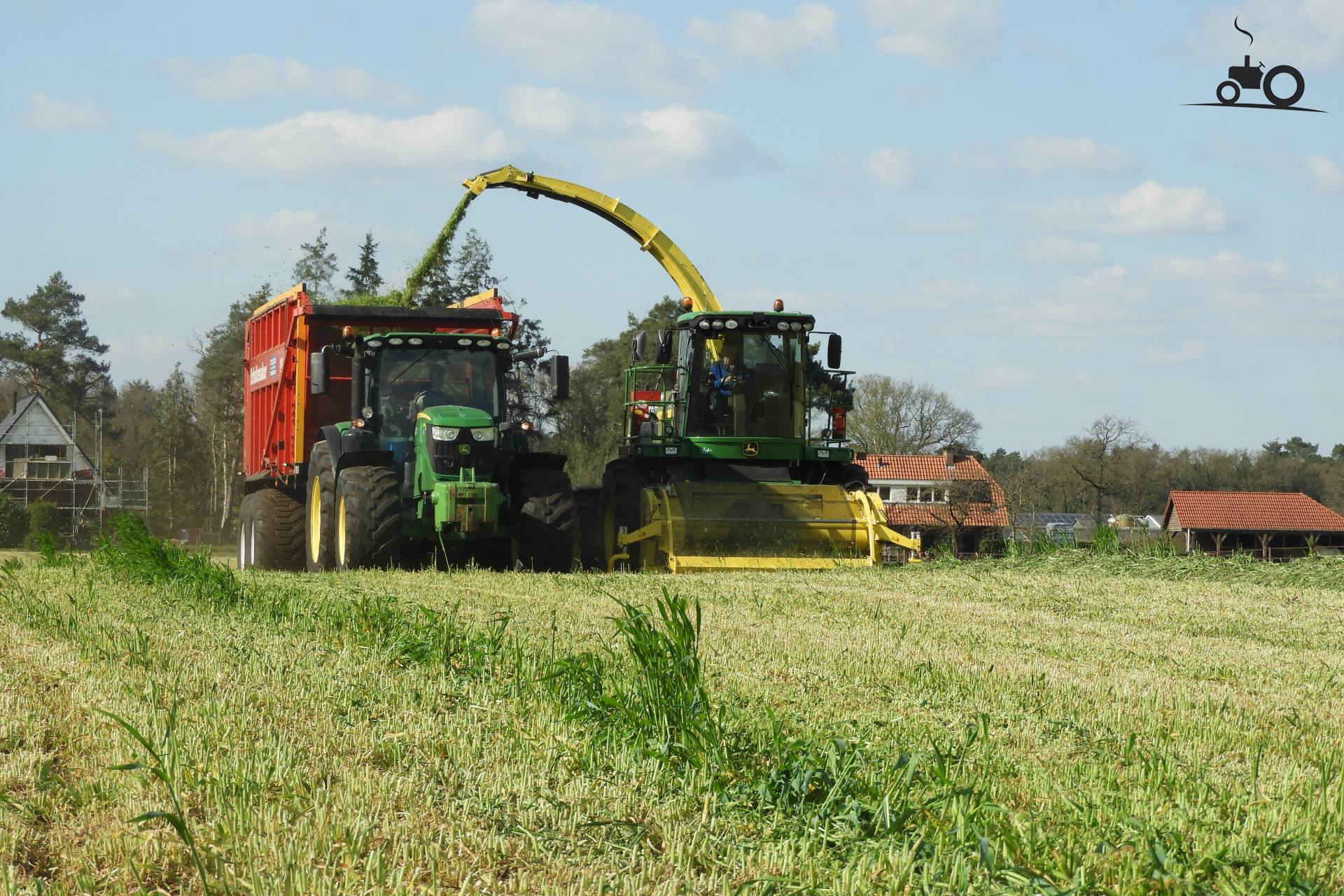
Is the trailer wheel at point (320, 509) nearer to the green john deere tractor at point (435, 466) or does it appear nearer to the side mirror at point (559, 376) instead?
the green john deere tractor at point (435, 466)

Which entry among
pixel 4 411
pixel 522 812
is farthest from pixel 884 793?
pixel 4 411

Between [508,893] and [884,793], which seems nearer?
[508,893]

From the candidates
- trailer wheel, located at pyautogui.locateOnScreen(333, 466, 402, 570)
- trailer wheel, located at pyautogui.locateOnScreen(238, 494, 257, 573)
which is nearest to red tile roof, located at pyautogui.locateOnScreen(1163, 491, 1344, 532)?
trailer wheel, located at pyautogui.locateOnScreen(238, 494, 257, 573)

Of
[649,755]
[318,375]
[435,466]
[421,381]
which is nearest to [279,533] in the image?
[318,375]

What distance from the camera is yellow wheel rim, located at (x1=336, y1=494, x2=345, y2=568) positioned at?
1381 centimetres

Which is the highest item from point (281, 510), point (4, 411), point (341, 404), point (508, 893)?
point (4, 411)

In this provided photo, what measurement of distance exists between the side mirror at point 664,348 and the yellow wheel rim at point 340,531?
A: 4.56 m

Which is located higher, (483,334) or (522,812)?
(483,334)

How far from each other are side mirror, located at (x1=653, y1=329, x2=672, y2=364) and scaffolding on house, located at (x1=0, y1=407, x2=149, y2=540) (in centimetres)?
4254

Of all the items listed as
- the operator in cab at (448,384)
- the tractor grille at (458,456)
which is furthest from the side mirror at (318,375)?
the tractor grille at (458,456)

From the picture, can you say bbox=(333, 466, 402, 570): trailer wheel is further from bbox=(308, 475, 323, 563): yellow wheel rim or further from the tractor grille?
bbox=(308, 475, 323, 563): yellow wheel rim

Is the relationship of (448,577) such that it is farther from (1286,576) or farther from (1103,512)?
(1103,512)

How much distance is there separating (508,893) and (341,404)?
43.9ft

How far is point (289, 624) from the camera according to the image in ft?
26.4
